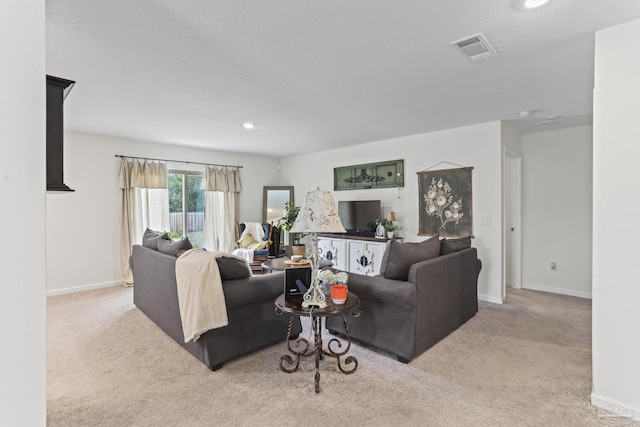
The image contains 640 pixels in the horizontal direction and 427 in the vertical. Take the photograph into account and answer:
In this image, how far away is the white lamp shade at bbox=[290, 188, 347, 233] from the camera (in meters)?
2.17

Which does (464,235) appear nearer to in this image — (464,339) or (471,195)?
(471,195)

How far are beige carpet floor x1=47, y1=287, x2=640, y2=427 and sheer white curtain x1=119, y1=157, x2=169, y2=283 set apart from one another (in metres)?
2.05

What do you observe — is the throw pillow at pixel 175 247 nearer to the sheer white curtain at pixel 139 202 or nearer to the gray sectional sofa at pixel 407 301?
the gray sectional sofa at pixel 407 301

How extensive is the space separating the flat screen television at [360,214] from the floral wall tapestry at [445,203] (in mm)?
783

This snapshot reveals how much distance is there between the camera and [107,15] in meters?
1.86

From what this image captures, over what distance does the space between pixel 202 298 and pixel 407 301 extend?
5.20 feet

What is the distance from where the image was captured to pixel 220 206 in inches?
249

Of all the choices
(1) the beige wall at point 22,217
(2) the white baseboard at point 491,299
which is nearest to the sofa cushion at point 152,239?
(1) the beige wall at point 22,217

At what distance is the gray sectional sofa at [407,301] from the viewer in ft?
8.27

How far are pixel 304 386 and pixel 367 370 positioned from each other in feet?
1.71

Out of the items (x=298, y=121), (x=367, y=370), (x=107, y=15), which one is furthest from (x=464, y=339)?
(x=107, y=15)

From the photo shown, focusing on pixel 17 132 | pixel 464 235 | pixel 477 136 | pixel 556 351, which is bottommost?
pixel 556 351

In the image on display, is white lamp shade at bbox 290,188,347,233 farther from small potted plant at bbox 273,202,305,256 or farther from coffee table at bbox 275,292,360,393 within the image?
small potted plant at bbox 273,202,305,256

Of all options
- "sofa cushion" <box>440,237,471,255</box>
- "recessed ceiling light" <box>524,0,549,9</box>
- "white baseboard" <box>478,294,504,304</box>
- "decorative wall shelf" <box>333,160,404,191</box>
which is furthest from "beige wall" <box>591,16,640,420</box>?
"decorative wall shelf" <box>333,160,404,191</box>
